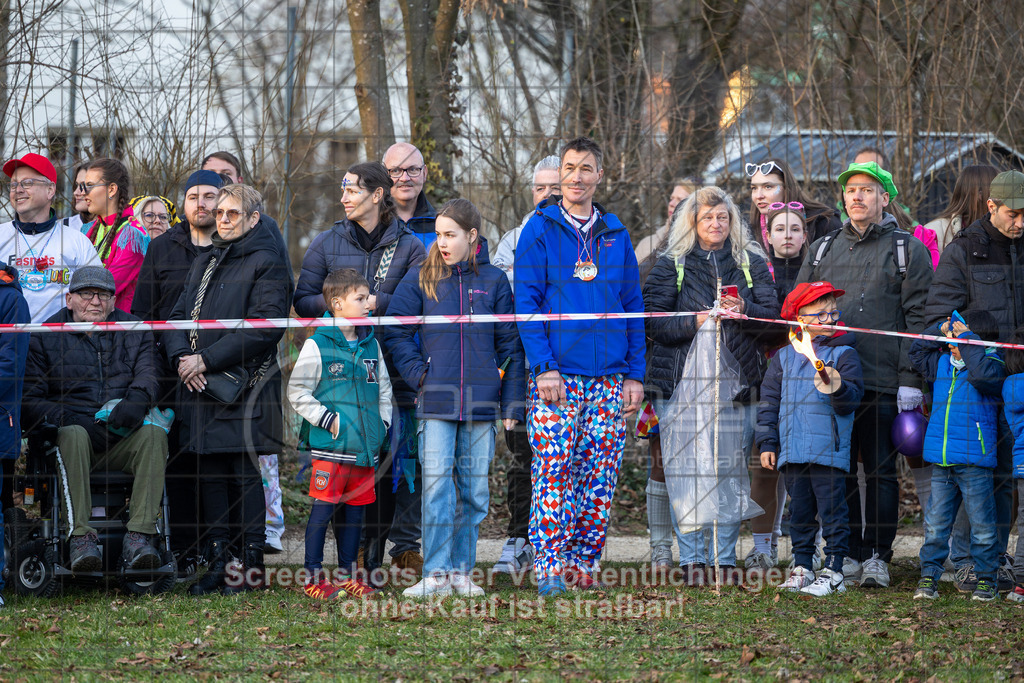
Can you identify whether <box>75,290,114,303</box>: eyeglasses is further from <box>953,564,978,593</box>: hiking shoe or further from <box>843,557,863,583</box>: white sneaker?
<box>953,564,978,593</box>: hiking shoe

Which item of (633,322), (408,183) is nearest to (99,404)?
(408,183)

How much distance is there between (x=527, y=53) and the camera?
8789mm

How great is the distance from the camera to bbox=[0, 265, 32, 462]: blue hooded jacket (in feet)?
16.8

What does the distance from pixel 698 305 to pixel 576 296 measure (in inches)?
30.2

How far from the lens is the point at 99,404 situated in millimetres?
5434

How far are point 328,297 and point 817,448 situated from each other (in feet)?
8.46

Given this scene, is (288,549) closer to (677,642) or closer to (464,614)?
(464,614)

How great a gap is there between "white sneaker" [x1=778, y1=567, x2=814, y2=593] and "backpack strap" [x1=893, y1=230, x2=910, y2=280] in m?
1.64

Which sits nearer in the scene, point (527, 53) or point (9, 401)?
point (9, 401)

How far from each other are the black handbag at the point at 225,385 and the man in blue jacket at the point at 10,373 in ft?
2.82

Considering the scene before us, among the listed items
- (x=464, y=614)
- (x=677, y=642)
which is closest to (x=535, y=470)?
(x=464, y=614)

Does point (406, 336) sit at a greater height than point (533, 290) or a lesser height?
lesser

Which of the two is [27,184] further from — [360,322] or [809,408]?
[809,408]

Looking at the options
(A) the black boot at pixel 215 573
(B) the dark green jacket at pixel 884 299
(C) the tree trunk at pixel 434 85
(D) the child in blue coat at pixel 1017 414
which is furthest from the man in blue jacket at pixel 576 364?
(C) the tree trunk at pixel 434 85
